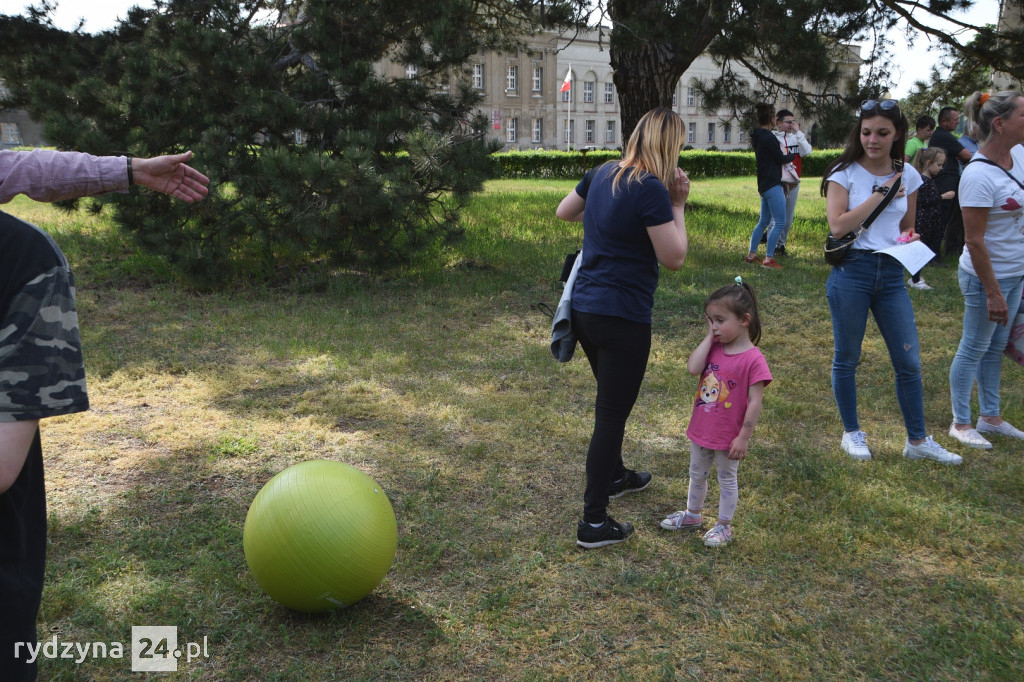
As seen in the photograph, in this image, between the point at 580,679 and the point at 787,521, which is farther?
the point at 787,521

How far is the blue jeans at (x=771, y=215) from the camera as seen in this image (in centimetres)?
999

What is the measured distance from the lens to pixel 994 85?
1452 cm

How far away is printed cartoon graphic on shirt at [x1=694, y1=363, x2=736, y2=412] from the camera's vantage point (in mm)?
3564

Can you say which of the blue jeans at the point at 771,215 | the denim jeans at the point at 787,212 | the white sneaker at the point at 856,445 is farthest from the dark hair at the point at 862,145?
the denim jeans at the point at 787,212

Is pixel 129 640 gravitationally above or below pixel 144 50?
below

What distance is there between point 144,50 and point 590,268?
818cm

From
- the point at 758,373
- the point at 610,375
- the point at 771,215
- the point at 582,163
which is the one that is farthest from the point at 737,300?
the point at 582,163

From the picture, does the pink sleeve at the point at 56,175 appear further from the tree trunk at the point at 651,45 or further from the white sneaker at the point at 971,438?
the tree trunk at the point at 651,45

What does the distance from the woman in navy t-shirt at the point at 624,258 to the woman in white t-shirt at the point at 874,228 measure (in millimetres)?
1385

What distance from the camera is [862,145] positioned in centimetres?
426

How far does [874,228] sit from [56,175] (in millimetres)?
3987

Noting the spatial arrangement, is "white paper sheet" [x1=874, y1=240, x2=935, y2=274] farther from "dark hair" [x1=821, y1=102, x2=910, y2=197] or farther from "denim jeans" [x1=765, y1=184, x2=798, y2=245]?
"denim jeans" [x1=765, y1=184, x2=798, y2=245]

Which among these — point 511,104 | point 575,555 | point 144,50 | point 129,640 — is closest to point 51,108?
point 144,50

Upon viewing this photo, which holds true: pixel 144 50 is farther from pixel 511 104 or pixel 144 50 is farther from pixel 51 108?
pixel 511 104
